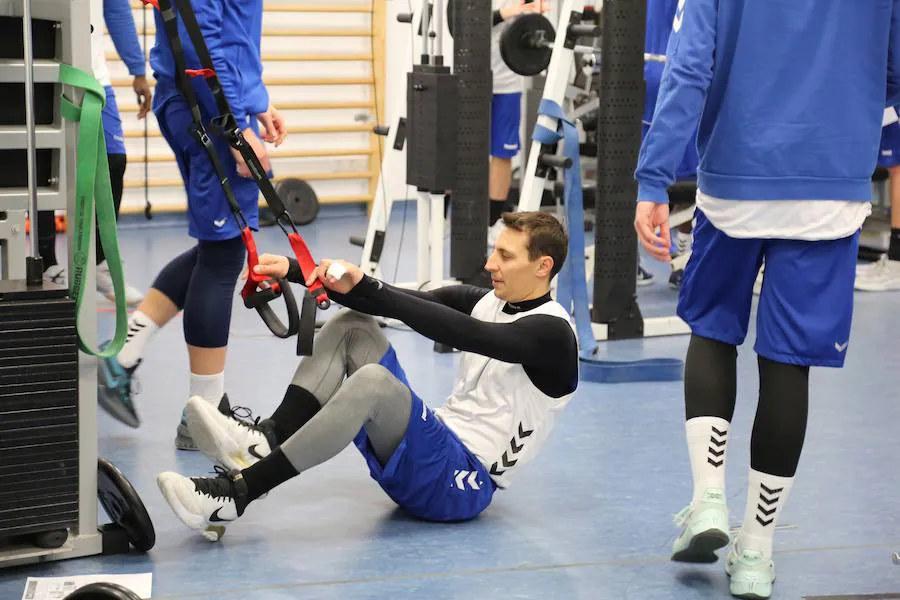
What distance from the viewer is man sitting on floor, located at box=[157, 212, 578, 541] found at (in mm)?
2779

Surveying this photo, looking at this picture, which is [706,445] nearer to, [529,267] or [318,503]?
[529,267]

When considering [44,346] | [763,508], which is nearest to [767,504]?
[763,508]

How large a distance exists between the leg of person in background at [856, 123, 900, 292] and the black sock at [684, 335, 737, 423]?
3.09 m

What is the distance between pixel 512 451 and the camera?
3.02m

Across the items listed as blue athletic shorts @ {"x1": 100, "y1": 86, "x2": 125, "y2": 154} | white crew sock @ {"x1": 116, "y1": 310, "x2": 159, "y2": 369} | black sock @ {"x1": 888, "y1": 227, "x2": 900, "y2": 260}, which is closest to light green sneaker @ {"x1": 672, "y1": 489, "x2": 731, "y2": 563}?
white crew sock @ {"x1": 116, "y1": 310, "x2": 159, "y2": 369}

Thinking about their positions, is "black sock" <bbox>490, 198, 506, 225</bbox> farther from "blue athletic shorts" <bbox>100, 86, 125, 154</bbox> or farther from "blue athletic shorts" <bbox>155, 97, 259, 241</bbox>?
"blue athletic shorts" <bbox>155, 97, 259, 241</bbox>

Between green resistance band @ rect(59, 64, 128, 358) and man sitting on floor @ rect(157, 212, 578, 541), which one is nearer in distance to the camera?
green resistance band @ rect(59, 64, 128, 358)

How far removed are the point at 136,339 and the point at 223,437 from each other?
948 millimetres

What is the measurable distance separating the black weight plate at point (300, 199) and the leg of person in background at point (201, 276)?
3.99 metres

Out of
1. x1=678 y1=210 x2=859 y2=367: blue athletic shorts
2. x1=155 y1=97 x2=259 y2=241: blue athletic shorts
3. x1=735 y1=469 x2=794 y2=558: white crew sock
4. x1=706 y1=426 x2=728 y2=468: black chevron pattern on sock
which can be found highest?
x1=155 y1=97 x2=259 y2=241: blue athletic shorts

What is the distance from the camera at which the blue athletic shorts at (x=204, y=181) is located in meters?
3.42

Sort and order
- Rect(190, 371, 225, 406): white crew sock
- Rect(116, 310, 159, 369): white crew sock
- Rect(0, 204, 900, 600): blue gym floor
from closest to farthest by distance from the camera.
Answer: Rect(0, 204, 900, 600): blue gym floor → Rect(190, 371, 225, 406): white crew sock → Rect(116, 310, 159, 369): white crew sock

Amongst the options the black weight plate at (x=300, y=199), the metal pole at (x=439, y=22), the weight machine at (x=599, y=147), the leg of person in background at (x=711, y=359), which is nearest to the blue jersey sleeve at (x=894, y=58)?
the leg of person in background at (x=711, y=359)

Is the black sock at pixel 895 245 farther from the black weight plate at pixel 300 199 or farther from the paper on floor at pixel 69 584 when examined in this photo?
the paper on floor at pixel 69 584
